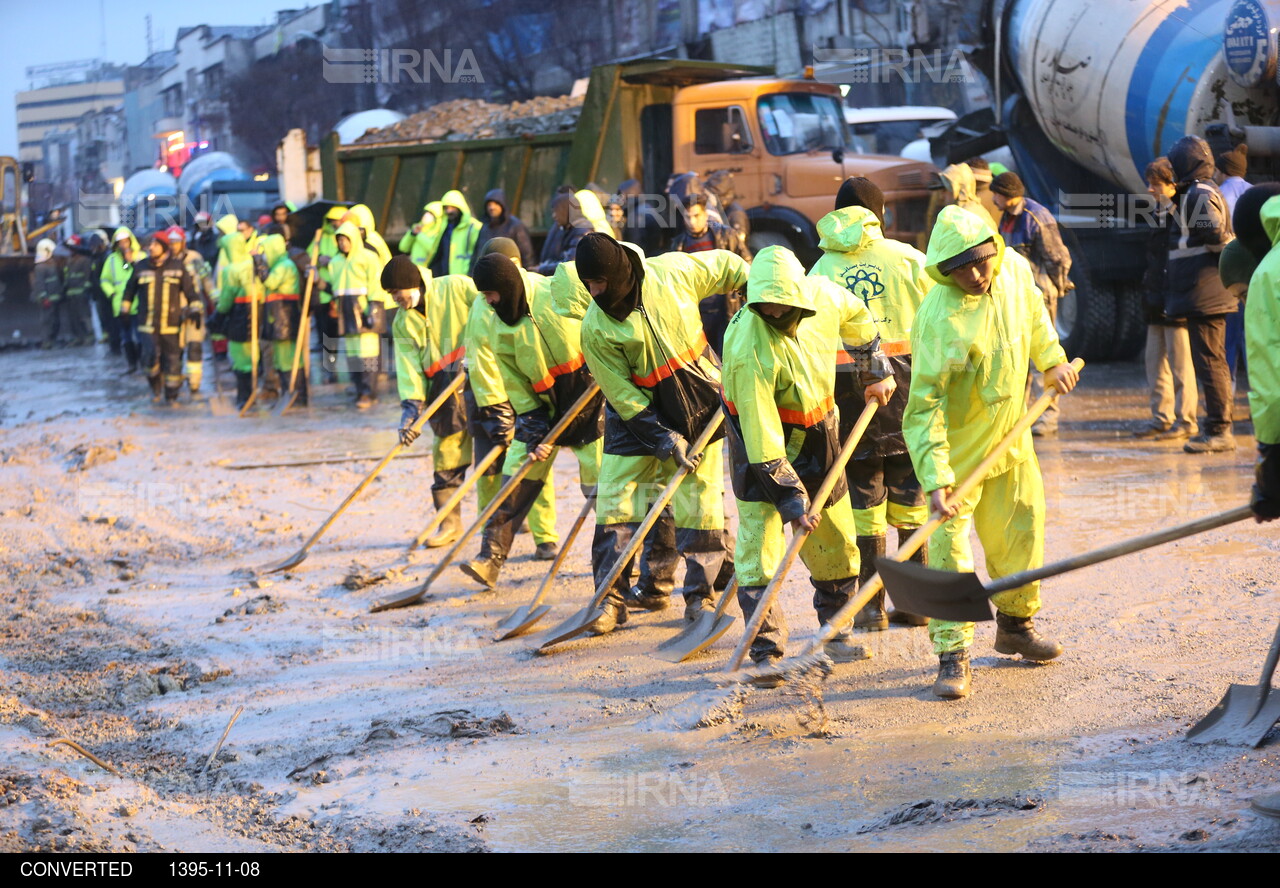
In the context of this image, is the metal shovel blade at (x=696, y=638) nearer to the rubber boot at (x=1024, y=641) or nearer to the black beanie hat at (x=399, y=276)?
the rubber boot at (x=1024, y=641)

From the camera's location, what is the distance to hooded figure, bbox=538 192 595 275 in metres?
10.7

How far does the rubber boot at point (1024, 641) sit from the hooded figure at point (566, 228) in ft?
19.4

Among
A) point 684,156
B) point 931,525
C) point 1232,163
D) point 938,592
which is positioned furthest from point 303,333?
point 938,592

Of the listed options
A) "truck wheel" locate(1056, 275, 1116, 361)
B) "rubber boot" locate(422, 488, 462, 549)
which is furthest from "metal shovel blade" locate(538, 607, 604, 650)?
"truck wheel" locate(1056, 275, 1116, 361)

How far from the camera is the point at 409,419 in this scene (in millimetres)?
7973

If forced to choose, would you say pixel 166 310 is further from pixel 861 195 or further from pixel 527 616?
pixel 861 195

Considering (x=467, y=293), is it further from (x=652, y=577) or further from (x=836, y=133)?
(x=836, y=133)

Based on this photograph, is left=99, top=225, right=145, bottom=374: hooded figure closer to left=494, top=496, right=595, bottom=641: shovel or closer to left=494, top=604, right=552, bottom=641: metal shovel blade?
left=494, top=496, right=595, bottom=641: shovel

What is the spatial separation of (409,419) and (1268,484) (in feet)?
16.8

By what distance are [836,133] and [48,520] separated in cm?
824

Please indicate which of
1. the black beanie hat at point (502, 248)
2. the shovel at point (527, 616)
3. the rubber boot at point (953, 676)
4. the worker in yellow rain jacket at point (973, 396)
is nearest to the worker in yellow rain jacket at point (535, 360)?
the black beanie hat at point (502, 248)

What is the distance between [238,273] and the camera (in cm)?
1446

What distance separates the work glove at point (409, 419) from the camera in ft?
25.8
